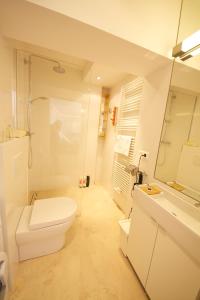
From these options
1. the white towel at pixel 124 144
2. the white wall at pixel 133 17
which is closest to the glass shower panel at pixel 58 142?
the white towel at pixel 124 144

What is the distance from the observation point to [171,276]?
0.83 meters

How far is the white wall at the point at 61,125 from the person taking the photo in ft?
7.42

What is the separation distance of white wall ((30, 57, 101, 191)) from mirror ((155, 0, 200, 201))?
1.59 meters

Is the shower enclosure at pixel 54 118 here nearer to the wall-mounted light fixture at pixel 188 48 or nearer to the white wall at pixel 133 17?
the white wall at pixel 133 17

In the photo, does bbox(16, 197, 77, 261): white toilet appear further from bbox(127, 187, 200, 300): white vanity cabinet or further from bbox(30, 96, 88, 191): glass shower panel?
bbox(30, 96, 88, 191): glass shower panel

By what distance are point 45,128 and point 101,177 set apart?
1.67 m

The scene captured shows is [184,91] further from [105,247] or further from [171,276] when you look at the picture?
[105,247]

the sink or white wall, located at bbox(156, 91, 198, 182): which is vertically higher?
white wall, located at bbox(156, 91, 198, 182)

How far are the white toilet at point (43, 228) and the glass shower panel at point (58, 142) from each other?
1.13m

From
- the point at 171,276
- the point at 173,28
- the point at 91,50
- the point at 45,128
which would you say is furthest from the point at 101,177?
the point at 173,28

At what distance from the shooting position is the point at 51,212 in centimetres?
134

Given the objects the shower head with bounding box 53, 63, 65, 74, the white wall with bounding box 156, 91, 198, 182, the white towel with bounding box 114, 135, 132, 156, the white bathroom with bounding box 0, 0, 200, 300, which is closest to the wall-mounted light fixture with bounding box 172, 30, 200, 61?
the white bathroom with bounding box 0, 0, 200, 300

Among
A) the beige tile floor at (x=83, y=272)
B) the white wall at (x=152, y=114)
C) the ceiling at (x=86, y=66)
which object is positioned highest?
the ceiling at (x=86, y=66)

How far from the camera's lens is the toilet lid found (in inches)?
47.3
